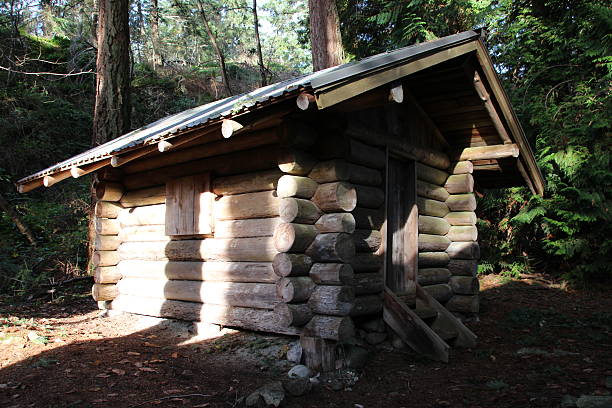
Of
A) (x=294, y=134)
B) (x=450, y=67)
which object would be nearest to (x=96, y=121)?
(x=294, y=134)

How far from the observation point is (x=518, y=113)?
1287 centimetres

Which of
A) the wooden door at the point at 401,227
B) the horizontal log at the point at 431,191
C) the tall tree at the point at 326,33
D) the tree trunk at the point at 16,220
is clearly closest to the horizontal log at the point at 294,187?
the wooden door at the point at 401,227

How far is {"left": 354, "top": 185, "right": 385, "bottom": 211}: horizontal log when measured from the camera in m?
6.12

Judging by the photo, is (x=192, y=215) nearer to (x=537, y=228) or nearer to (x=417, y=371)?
(x=417, y=371)

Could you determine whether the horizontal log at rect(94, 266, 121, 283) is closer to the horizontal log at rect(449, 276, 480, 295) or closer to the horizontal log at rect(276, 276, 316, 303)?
the horizontal log at rect(276, 276, 316, 303)

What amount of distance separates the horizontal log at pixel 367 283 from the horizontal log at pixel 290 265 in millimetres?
763

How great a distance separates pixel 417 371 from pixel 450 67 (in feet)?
14.3

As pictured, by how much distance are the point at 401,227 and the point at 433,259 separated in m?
1.00

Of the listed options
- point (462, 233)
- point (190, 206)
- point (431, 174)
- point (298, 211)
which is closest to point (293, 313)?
point (298, 211)

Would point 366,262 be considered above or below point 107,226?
below

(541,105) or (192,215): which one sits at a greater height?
(541,105)

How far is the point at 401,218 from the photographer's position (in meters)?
7.62

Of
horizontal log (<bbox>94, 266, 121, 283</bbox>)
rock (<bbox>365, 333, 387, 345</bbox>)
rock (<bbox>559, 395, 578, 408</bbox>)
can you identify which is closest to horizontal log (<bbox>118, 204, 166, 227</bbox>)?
horizontal log (<bbox>94, 266, 121, 283</bbox>)

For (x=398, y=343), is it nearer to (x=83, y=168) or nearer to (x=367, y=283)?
(x=367, y=283)
